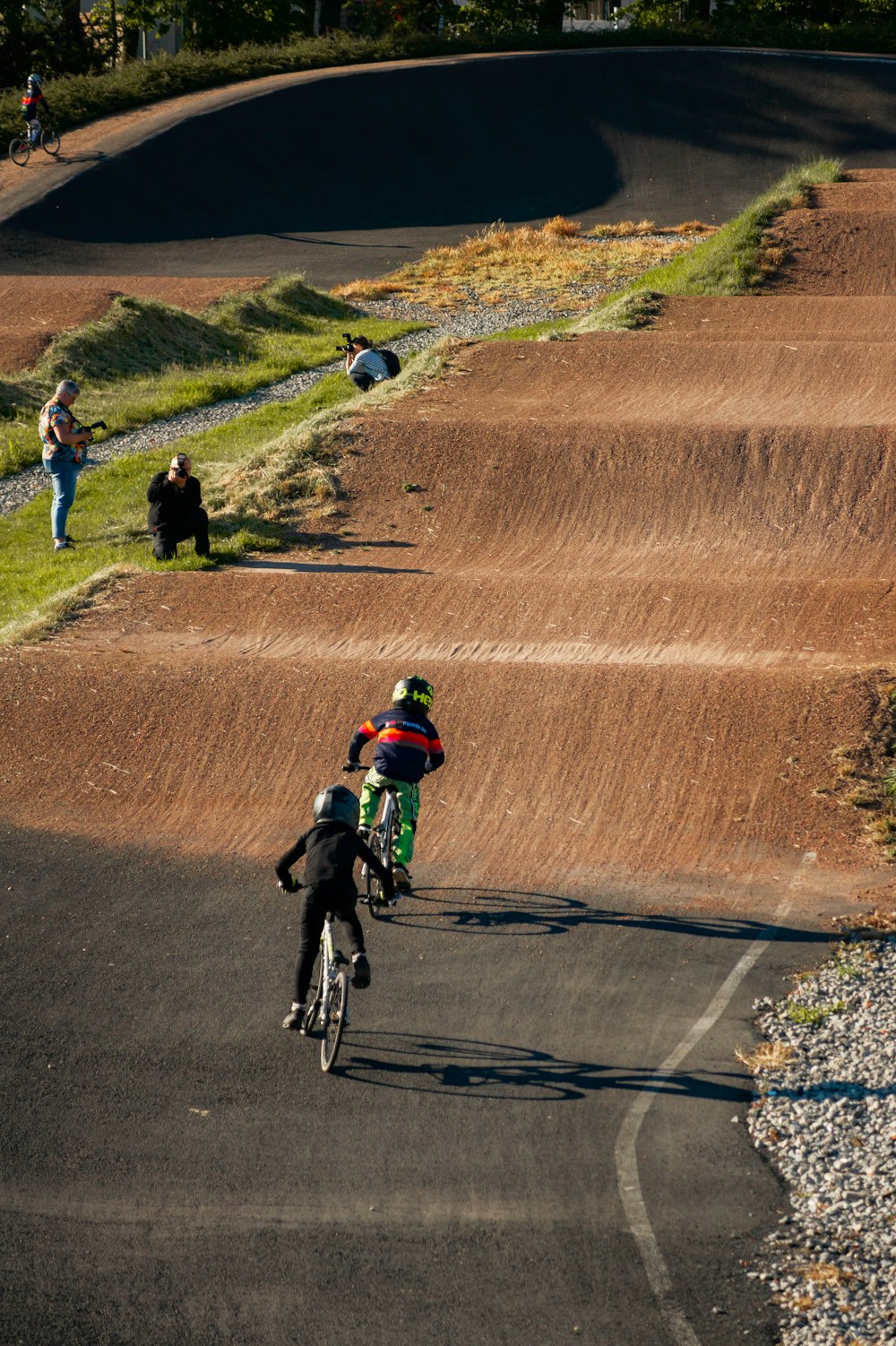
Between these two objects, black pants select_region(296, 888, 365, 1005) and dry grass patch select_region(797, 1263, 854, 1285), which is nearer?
dry grass patch select_region(797, 1263, 854, 1285)

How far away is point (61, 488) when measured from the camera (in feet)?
60.5

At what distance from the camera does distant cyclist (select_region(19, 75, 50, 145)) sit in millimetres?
40781

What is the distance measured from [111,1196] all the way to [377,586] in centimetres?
1002

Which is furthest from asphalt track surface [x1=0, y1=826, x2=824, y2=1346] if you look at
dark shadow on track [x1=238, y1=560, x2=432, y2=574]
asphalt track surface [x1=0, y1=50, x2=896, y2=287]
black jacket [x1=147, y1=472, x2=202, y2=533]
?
asphalt track surface [x1=0, y1=50, x2=896, y2=287]

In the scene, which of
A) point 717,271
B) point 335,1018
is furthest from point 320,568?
point 717,271

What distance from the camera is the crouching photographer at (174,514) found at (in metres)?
17.2

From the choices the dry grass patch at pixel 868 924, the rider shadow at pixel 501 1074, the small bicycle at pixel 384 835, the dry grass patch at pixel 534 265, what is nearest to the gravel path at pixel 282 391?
the dry grass patch at pixel 534 265

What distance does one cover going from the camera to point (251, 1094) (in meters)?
7.95

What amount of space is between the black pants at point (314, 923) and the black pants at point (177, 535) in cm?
1005

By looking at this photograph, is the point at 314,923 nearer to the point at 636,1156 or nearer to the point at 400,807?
the point at 400,807

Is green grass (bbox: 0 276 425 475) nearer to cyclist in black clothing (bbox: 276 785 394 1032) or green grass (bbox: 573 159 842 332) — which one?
green grass (bbox: 573 159 842 332)

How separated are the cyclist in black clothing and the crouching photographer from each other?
9606 mm

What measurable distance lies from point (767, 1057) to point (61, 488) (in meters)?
13.8

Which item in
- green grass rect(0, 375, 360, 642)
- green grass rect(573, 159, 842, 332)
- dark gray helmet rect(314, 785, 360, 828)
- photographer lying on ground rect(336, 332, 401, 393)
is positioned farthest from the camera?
green grass rect(573, 159, 842, 332)
